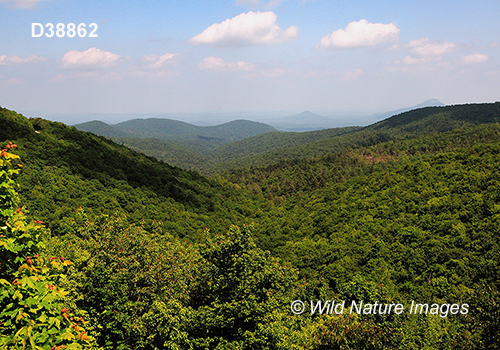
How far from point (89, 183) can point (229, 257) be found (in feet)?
142

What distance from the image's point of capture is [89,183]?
49.2m

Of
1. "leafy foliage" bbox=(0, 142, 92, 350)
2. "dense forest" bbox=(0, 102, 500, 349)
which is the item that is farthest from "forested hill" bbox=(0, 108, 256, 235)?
"leafy foliage" bbox=(0, 142, 92, 350)

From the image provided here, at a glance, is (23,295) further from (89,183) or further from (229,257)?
(89,183)

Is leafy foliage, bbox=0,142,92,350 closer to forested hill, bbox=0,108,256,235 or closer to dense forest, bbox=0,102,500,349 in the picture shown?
dense forest, bbox=0,102,500,349

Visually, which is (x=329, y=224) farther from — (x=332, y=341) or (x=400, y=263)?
(x=332, y=341)

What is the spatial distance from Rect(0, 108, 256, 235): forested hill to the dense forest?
0.35m

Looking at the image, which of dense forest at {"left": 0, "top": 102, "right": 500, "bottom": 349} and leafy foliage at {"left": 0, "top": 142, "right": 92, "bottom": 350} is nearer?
leafy foliage at {"left": 0, "top": 142, "right": 92, "bottom": 350}

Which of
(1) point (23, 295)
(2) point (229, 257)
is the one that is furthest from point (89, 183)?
(1) point (23, 295)

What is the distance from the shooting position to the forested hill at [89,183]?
39375 millimetres

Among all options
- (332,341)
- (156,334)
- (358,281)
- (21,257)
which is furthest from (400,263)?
(21,257)

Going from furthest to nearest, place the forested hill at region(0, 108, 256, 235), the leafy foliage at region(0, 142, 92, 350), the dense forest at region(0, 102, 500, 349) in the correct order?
the forested hill at region(0, 108, 256, 235) < the dense forest at region(0, 102, 500, 349) < the leafy foliage at region(0, 142, 92, 350)

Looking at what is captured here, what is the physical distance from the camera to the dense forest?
7180mm

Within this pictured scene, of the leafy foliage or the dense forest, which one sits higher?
the leafy foliage

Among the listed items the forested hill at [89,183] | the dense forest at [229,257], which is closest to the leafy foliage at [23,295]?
the dense forest at [229,257]
